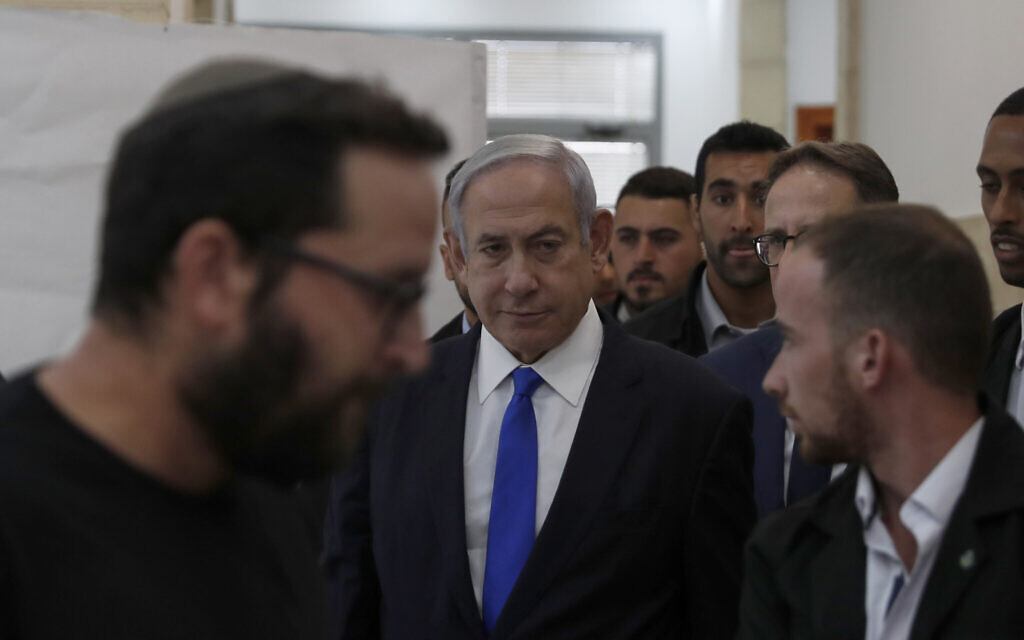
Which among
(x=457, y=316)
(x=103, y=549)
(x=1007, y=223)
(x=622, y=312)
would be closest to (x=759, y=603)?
(x=103, y=549)

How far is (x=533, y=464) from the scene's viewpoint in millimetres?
2211

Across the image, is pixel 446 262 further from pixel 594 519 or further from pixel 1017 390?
pixel 1017 390

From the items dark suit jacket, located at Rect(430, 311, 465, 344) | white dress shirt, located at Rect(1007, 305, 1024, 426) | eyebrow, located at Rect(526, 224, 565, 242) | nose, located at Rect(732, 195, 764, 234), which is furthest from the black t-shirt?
nose, located at Rect(732, 195, 764, 234)

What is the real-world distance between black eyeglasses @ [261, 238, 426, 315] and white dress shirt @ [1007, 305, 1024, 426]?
5.73ft

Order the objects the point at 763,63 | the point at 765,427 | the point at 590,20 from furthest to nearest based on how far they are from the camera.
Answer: the point at 590,20 → the point at 763,63 → the point at 765,427

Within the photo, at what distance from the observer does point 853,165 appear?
2654 millimetres

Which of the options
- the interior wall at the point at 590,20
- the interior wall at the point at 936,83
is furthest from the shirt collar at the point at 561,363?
the interior wall at the point at 590,20

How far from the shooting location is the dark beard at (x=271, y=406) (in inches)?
42.0

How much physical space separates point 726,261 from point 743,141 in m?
0.46

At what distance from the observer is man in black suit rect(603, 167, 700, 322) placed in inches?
174

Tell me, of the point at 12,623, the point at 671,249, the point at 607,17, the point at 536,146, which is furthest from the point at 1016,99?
the point at 607,17

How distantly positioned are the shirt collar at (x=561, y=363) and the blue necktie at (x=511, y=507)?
0.21 ft

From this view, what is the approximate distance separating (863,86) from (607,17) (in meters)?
4.11

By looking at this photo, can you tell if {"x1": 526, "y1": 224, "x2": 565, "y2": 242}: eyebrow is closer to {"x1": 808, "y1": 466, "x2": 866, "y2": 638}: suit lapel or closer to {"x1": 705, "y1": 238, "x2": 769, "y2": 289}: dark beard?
{"x1": 808, "y1": 466, "x2": 866, "y2": 638}: suit lapel
